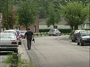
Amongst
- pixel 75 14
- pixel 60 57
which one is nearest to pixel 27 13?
pixel 75 14

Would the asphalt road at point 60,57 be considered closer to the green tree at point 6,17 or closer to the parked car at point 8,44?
the parked car at point 8,44

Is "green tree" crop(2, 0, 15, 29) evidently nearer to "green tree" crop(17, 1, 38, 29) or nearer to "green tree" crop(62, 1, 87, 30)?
"green tree" crop(17, 1, 38, 29)

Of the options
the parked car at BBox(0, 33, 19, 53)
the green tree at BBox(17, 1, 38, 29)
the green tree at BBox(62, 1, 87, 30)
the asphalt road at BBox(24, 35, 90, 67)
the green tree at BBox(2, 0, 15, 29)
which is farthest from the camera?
the green tree at BBox(17, 1, 38, 29)

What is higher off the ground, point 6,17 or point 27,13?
point 27,13

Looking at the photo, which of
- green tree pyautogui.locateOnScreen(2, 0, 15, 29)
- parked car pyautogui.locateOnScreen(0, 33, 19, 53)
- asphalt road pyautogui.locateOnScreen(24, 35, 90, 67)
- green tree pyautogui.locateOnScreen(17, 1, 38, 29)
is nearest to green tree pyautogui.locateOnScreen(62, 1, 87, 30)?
green tree pyautogui.locateOnScreen(2, 0, 15, 29)

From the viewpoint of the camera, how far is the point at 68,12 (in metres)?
53.6

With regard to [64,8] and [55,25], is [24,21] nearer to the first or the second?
[64,8]

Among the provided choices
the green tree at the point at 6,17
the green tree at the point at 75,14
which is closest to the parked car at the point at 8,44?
the green tree at the point at 75,14

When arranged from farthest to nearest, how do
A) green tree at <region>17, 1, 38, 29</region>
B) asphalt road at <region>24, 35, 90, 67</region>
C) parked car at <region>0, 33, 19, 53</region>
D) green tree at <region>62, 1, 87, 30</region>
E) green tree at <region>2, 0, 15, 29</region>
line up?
green tree at <region>17, 1, 38, 29</region>
green tree at <region>2, 0, 15, 29</region>
green tree at <region>62, 1, 87, 30</region>
parked car at <region>0, 33, 19, 53</region>
asphalt road at <region>24, 35, 90, 67</region>

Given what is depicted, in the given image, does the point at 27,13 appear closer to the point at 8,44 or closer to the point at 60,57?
the point at 8,44

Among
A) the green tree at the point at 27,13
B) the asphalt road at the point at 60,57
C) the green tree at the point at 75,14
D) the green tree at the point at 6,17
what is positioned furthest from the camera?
the green tree at the point at 27,13

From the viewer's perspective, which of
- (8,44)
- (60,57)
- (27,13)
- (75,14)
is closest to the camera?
(60,57)

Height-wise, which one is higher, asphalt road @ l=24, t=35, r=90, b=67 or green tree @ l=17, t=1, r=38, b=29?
green tree @ l=17, t=1, r=38, b=29

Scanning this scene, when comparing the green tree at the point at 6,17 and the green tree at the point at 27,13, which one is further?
the green tree at the point at 27,13
